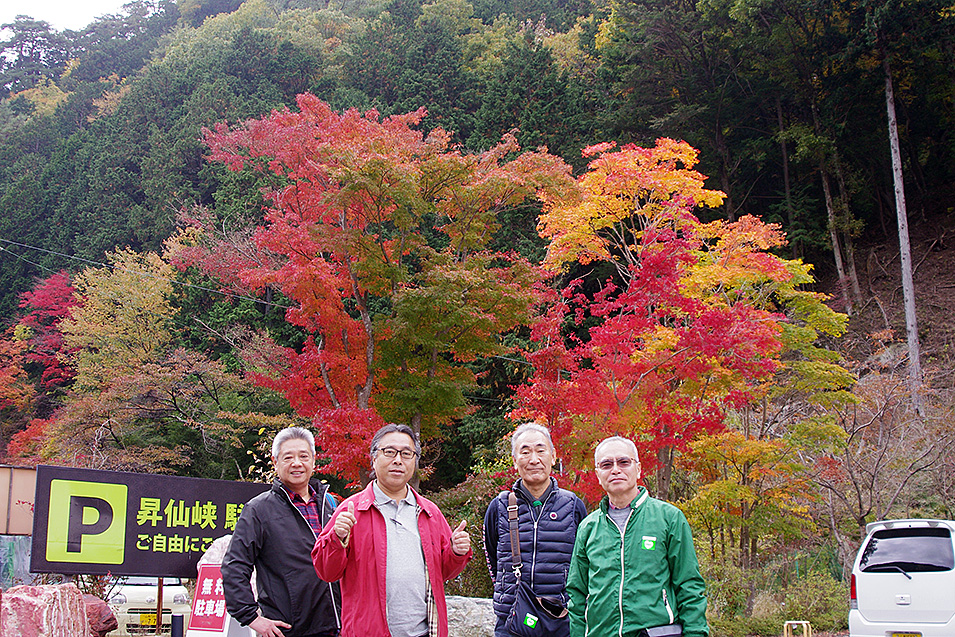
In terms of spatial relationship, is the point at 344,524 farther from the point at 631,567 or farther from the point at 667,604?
the point at 667,604

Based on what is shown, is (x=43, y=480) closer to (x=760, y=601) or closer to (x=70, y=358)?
(x=760, y=601)

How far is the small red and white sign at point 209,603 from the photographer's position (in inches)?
193

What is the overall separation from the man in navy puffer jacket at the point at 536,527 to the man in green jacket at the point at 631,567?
19 cm

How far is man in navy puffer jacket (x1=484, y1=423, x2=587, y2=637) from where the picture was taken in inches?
123

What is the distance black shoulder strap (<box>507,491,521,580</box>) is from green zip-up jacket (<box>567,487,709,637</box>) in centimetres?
29

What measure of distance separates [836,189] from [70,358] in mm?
23842

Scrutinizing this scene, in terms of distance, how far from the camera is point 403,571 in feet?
9.21

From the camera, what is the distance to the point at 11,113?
35.2 m

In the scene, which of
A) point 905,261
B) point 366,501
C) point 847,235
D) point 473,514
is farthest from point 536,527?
point 847,235

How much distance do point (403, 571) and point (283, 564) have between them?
74 cm

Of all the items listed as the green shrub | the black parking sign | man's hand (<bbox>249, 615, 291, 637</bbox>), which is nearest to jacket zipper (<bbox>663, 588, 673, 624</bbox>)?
man's hand (<bbox>249, 615, 291, 637</bbox>)

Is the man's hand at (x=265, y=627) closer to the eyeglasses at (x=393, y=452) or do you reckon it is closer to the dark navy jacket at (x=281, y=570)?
the dark navy jacket at (x=281, y=570)

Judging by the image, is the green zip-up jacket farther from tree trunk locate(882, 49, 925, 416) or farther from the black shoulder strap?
tree trunk locate(882, 49, 925, 416)

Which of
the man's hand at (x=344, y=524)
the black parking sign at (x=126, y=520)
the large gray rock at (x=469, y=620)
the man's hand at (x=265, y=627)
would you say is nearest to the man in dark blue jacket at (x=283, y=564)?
the man's hand at (x=265, y=627)
